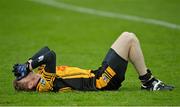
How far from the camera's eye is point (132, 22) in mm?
25438

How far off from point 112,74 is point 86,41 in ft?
28.9

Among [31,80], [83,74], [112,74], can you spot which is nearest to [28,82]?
[31,80]

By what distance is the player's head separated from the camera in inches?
518

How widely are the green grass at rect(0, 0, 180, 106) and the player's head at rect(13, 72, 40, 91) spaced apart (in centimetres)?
A: 15

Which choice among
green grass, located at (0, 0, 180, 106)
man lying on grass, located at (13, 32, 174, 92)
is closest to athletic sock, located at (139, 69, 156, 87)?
man lying on grass, located at (13, 32, 174, 92)

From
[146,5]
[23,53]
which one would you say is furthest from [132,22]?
[23,53]

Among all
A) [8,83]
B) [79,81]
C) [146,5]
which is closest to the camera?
[79,81]

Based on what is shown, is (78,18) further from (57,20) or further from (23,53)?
(23,53)

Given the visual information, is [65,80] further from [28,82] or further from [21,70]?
[21,70]

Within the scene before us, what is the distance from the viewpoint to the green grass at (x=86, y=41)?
12784 millimetres

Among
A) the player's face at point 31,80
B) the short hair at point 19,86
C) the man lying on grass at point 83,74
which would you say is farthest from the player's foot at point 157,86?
the short hair at point 19,86

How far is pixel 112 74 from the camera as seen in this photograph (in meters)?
13.3

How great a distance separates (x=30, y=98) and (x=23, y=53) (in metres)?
6.98

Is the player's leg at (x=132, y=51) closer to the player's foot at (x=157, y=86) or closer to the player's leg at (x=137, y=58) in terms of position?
the player's leg at (x=137, y=58)
